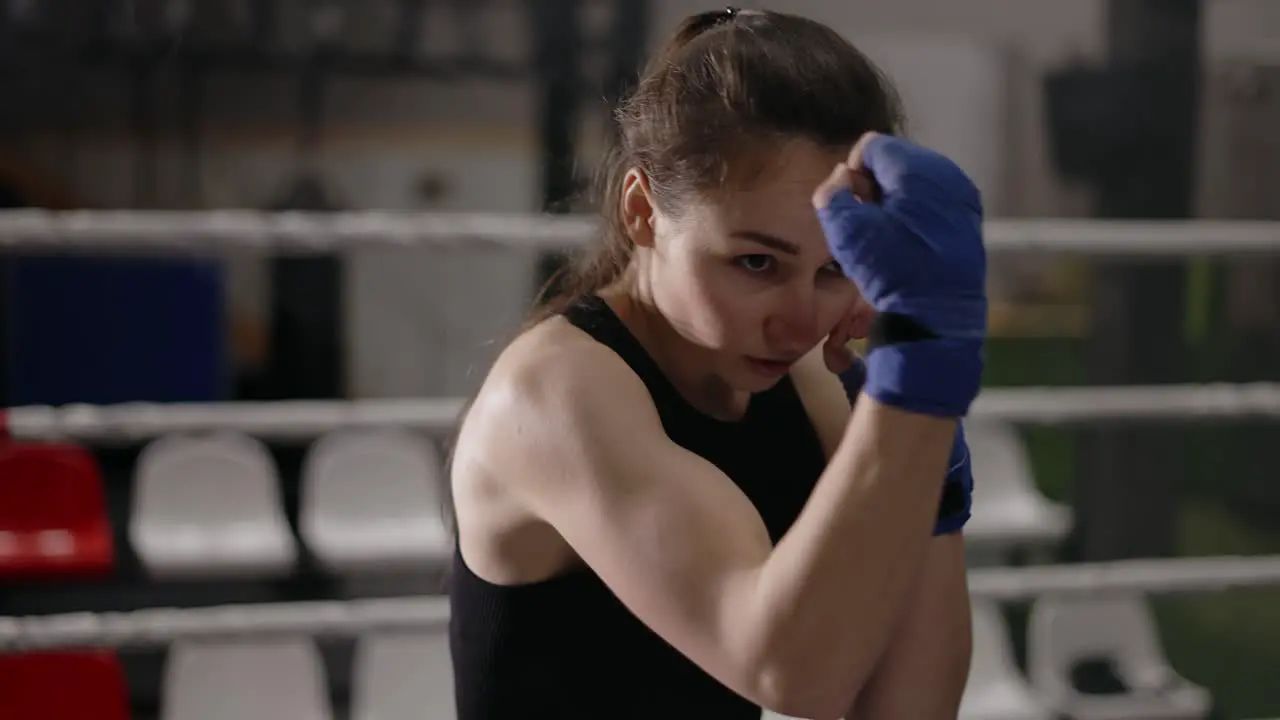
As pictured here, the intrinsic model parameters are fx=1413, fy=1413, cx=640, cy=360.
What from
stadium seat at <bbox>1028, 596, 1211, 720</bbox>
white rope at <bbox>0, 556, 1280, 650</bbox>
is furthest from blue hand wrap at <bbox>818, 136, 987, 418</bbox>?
stadium seat at <bbox>1028, 596, 1211, 720</bbox>

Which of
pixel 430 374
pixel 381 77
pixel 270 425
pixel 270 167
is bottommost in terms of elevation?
pixel 430 374

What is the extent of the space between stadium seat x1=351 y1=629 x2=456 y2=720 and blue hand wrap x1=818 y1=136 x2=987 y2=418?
1.31 m

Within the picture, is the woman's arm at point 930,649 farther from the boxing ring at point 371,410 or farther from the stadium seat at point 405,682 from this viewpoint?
the stadium seat at point 405,682

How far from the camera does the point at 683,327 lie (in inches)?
38.3

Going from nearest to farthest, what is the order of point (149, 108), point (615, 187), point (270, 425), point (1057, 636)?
1. point (615, 187)
2. point (270, 425)
3. point (1057, 636)
4. point (149, 108)

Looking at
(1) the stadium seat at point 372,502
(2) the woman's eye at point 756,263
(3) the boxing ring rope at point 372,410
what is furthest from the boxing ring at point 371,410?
(2) the woman's eye at point 756,263

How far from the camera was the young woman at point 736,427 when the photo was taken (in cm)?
80

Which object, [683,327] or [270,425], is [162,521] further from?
[683,327]

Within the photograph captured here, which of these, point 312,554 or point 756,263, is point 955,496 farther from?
point 312,554

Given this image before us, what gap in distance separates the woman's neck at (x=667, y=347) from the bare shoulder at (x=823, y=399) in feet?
0.37

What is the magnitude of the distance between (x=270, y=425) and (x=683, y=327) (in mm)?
1197

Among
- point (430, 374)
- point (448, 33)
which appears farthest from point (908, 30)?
point (430, 374)

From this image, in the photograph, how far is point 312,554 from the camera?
7.14 ft

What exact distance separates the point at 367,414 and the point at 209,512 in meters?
0.31
